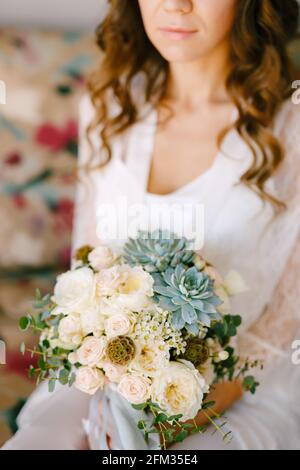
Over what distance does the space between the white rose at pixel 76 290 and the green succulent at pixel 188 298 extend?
10 centimetres

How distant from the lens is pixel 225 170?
1196 mm

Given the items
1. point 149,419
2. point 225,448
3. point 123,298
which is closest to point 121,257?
point 123,298

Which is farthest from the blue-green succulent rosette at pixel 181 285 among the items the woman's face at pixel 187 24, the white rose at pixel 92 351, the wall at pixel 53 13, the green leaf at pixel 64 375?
the wall at pixel 53 13

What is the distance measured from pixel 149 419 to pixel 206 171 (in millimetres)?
533

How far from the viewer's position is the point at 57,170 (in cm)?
158

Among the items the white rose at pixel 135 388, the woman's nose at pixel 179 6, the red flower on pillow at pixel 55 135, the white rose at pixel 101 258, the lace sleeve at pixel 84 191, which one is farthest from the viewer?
the red flower on pillow at pixel 55 135

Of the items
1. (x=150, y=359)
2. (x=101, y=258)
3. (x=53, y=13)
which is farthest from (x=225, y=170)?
(x=53, y=13)

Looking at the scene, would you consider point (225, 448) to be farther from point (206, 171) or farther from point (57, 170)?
point (57, 170)

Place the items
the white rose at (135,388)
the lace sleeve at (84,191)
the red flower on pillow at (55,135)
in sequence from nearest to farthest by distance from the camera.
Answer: the white rose at (135,388) < the lace sleeve at (84,191) < the red flower on pillow at (55,135)

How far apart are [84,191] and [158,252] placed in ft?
2.07

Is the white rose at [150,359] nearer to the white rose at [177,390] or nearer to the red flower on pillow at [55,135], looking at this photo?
the white rose at [177,390]

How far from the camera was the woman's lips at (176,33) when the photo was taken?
3.65 feet

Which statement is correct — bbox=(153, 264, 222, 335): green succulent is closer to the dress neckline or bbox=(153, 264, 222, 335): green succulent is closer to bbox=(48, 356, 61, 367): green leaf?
bbox=(48, 356, 61, 367): green leaf

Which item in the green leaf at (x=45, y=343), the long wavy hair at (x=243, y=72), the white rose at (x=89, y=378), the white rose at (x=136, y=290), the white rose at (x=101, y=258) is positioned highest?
the long wavy hair at (x=243, y=72)
